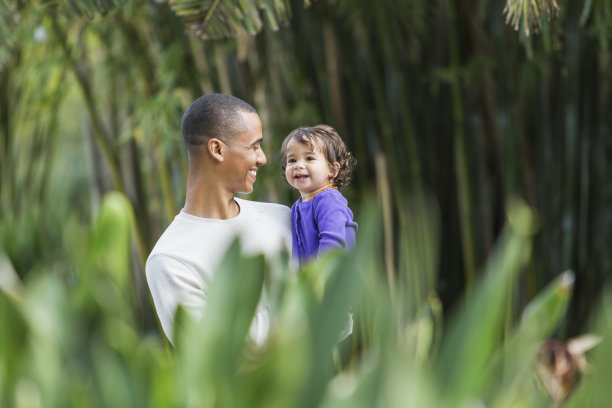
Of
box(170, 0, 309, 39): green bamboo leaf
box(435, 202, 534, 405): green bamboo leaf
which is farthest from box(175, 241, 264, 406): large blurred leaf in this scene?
box(170, 0, 309, 39): green bamboo leaf

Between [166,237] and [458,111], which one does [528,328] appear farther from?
[458,111]

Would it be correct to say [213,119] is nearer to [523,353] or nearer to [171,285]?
[171,285]

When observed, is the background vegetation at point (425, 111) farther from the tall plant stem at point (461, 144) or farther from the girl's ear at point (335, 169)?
the girl's ear at point (335, 169)

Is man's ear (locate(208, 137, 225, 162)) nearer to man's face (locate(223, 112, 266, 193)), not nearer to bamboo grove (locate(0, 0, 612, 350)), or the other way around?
man's face (locate(223, 112, 266, 193))

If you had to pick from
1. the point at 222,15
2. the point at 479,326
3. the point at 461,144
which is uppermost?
the point at 222,15

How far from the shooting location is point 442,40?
5.91ft

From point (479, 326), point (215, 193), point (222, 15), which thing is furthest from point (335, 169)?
point (479, 326)

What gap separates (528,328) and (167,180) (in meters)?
1.49

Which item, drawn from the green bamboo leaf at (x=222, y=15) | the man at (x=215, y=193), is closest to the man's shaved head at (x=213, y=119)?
the man at (x=215, y=193)

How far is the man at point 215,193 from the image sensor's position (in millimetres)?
776

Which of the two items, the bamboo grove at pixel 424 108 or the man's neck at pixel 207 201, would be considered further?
the bamboo grove at pixel 424 108

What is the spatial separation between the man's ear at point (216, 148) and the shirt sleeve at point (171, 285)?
126 mm

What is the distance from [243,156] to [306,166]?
0.07 metres

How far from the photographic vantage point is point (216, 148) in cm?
82
